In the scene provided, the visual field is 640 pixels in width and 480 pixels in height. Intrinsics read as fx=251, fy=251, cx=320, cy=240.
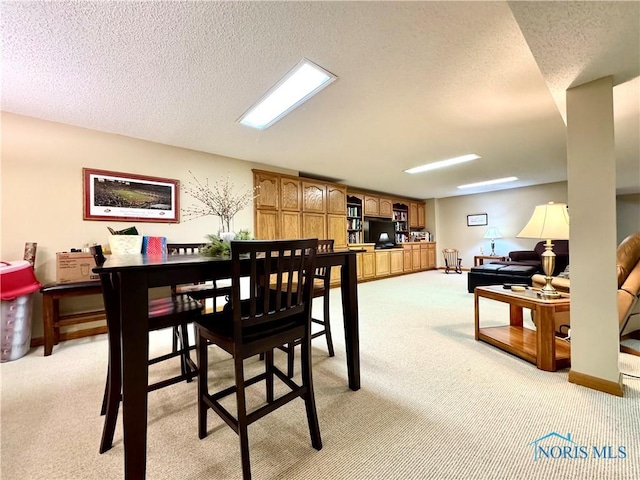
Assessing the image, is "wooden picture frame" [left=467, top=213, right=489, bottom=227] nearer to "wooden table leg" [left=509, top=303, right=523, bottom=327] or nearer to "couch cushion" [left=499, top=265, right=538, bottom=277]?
"couch cushion" [left=499, top=265, right=538, bottom=277]

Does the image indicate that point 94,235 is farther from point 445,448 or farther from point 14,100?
point 445,448

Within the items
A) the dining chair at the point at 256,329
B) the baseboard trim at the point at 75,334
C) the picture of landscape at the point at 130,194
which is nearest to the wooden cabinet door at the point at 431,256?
the picture of landscape at the point at 130,194

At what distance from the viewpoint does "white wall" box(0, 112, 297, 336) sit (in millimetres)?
2426

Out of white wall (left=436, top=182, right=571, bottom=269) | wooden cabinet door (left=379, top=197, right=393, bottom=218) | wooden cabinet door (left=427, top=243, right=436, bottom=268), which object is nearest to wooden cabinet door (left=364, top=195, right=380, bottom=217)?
wooden cabinet door (left=379, top=197, right=393, bottom=218)

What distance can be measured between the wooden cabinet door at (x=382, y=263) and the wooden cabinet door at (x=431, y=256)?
7.08 ft

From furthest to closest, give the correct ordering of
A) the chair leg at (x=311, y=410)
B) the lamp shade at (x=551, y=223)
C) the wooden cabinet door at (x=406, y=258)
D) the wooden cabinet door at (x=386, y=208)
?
the wooden cabinet door at (x=406, y=258), the wooden cabinet door at (x=386, y=208), the lamp shade at (x=551, y=223), the chair leg at (x=311, y=410)

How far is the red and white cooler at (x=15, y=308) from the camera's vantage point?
2102 mm

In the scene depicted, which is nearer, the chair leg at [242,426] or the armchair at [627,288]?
the chair leg at [242,426]

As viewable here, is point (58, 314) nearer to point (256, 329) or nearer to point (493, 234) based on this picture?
point (256, 329)

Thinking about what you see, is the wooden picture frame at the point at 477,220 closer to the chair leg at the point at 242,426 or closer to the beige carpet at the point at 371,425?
the beige carpet at the point at 371,425

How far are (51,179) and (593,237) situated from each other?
4657mm

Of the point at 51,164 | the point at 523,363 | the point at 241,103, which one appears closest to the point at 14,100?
the point at 51,164

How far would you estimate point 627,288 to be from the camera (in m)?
2.12

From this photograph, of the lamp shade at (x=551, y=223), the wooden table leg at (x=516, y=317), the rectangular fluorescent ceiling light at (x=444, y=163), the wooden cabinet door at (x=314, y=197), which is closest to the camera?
the lamp shade at (x=551, y=223)
